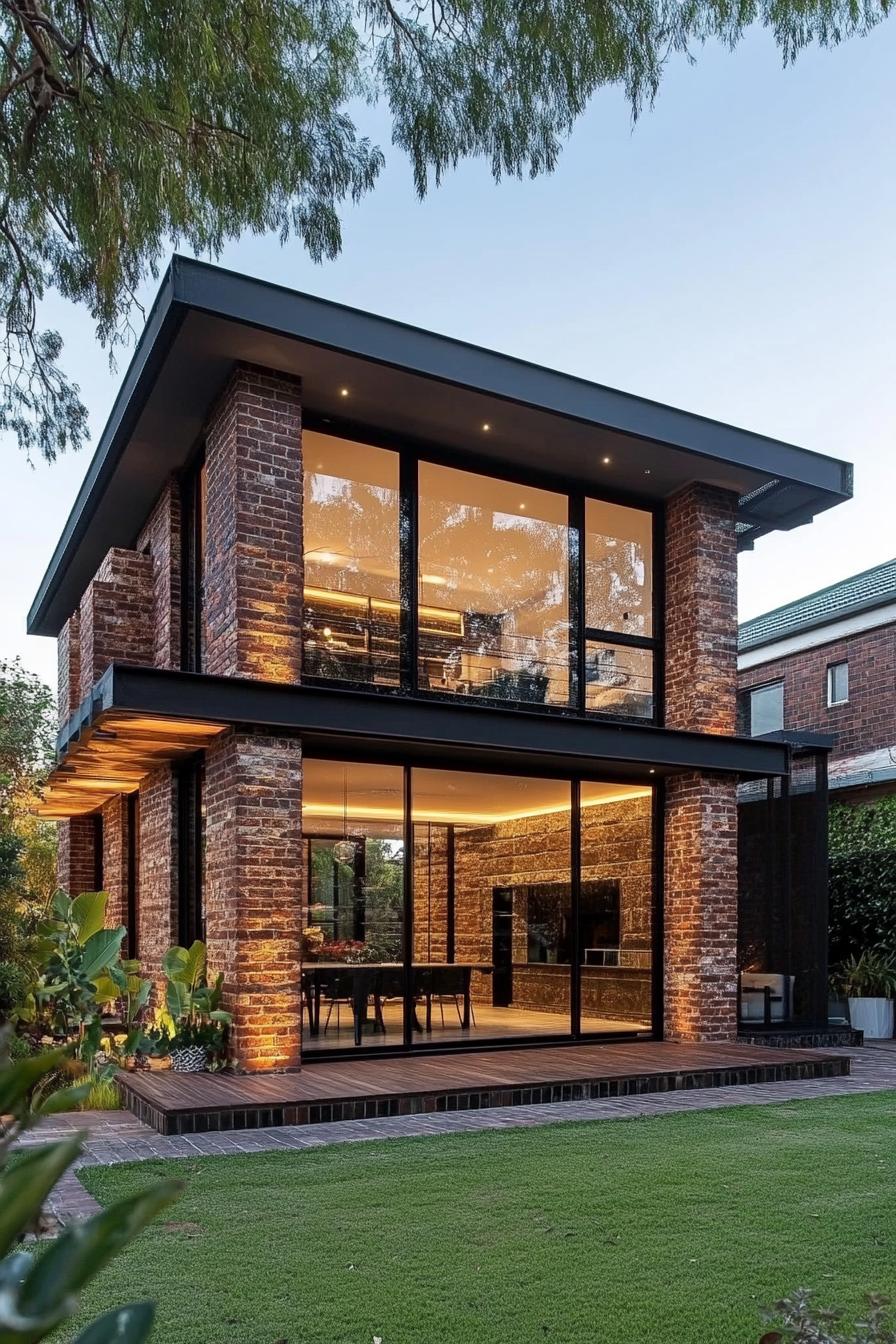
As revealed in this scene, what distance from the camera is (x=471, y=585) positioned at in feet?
33.4

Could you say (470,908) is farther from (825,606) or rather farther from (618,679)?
(825,606)

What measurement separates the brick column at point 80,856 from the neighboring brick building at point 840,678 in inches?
397

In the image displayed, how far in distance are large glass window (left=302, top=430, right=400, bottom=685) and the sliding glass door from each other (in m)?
0.96

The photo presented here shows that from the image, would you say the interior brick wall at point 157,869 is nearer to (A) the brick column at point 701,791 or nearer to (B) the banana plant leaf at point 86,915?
(B) the banana plant leaf at point 86,915

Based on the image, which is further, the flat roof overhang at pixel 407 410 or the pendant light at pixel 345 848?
the pendant light at pixel 345 848

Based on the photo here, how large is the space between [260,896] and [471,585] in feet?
11.5

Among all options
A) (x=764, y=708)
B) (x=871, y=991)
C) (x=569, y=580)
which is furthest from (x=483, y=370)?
(x=764, y=708)

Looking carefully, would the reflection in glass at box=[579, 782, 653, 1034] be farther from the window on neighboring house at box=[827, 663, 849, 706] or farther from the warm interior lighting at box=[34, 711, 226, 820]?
the window on neighboring house at box=[827, 663, 849, 706]

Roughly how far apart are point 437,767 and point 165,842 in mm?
2759

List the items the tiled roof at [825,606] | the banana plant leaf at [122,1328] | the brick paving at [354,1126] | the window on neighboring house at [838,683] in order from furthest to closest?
the window on neighboring house at [838,683], the tiled roof at [825,606], the brick paving at [354,1126], the banana plant leaf at [122,1328]

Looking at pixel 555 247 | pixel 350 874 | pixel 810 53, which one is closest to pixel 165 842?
pixel 350 874

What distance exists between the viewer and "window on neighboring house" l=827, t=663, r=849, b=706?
1652cm

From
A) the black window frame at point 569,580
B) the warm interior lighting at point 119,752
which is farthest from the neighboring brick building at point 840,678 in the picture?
the warm interior lighting at point 119,752

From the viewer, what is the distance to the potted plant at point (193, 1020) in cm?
835
